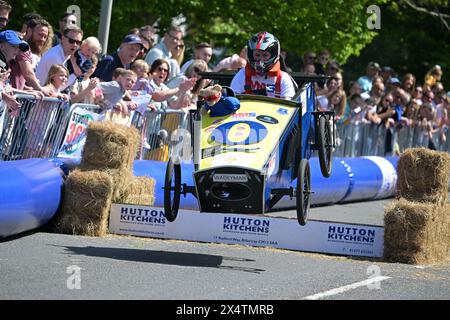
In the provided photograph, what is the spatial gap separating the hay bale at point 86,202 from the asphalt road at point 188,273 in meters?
0.24

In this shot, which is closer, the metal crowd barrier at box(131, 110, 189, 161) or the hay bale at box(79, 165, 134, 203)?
the hay bale at box(79, 165, 134, 203)

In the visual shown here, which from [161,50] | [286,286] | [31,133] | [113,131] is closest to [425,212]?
[286,286]

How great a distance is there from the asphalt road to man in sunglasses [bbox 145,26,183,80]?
17.8 feet

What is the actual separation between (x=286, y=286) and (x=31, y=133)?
476cm

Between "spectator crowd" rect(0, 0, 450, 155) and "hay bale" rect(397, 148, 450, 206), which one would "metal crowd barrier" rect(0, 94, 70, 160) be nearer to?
"spectator crowd" rect(0, 0, 450, 155)

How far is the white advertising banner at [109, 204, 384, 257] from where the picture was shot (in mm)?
11922

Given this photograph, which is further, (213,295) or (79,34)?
(79,34)

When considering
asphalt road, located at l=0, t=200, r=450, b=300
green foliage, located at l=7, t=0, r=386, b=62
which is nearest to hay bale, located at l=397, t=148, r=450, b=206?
asphalt road, located at l=0, t=200, r=450, b=300

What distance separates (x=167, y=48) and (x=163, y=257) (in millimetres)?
7108

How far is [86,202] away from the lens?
12062 mm

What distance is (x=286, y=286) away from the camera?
9.42m

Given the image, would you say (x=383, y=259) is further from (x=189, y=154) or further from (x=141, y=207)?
→ (x=189, y=154)

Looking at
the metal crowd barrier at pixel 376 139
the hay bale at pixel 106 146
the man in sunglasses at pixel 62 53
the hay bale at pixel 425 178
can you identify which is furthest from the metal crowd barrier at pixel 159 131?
the metal crowd barrier at pixel 376 139

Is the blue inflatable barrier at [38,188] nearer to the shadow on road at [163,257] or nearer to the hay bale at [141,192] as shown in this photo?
the hay bale at [141,192]
